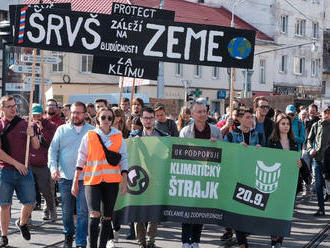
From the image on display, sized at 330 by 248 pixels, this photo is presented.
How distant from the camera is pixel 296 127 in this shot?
1373 cm

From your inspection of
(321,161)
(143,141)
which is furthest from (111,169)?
(321,161)

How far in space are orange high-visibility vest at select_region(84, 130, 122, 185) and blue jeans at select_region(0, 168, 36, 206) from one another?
154 centimetres

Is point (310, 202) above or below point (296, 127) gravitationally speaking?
below

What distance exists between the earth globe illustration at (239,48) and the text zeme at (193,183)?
1815 mm

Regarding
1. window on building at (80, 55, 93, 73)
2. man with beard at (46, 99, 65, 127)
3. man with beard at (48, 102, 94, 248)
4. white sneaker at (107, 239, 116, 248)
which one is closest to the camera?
man with beard at (48, 102, 94, 248)

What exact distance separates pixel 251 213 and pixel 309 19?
51.7 metres

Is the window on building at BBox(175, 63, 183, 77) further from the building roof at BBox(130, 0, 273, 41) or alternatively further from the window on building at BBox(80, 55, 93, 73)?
the window on building at BBox(80, 55, 93, 73)

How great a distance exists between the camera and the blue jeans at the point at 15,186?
9070 mm

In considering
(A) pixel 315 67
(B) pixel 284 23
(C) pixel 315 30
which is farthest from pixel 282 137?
(C) pixel 315 30

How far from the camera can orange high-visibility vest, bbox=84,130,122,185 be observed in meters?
7.91

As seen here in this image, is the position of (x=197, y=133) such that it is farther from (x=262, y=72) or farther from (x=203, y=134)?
(x=262, y=72)

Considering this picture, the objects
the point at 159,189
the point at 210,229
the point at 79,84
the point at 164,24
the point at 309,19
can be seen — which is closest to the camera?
the point at 159,189

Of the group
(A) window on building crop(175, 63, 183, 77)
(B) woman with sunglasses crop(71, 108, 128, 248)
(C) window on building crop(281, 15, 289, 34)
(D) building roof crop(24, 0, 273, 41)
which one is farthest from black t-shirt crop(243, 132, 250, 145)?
(C) window on building crop(281, 15, 289, 34)

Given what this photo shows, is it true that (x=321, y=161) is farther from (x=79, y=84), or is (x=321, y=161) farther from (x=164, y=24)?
(x=79, y=84)
